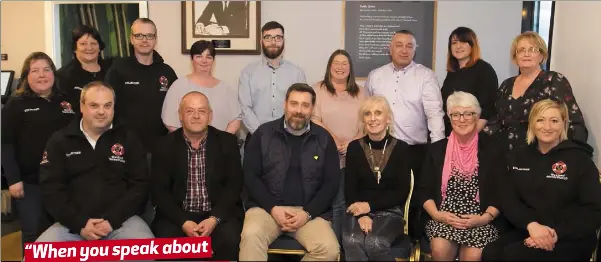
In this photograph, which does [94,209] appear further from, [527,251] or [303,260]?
[527,251]

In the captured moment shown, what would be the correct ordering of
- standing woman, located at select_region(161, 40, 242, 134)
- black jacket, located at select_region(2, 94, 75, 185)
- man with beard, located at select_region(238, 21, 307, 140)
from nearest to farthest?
black jacket, located at select_region(2, 94, 75, 185)
standing woman, located at select_region(161, 40, 242, 134)
man with beard, located at select_region(238, 21, 307, 140)

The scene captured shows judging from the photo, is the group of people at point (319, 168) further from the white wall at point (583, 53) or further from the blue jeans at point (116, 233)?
the white wall at point (583, 53)

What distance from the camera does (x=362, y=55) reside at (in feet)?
15.8

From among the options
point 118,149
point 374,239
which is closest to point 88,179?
point 118,149

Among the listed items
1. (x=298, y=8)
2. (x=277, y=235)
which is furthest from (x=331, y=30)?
(x=277, y=235)

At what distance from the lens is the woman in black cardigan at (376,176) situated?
10.5ft

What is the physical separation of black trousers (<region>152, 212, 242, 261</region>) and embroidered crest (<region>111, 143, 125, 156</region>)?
19.2 inches

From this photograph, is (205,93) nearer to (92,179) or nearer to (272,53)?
(272,53)

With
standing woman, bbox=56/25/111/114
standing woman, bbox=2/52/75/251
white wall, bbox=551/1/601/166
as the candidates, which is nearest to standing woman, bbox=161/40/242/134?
standing woman, bbox=56/25/111/114

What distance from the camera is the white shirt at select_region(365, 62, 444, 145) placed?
12.3 ft

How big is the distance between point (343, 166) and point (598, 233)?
161cm

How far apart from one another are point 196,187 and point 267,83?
1.10m

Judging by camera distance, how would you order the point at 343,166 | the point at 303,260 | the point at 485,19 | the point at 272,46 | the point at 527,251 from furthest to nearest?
the point at 485,19 → the point at 272,46 → the point at 343,166 → the point at 303,260 → the point at 527,251

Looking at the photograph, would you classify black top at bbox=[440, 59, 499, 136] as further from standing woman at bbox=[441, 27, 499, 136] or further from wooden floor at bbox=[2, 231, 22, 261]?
wooden floor at bbox=[2, 231, 22, 261]
